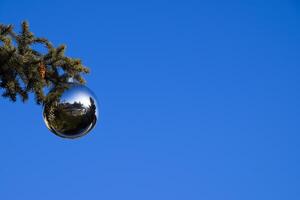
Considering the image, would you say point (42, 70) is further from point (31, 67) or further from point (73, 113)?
point (73, 113)

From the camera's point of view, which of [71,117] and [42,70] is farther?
A: [42,70]

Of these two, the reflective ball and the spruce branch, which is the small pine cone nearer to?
the spruce branch

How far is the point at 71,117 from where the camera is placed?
6.19m

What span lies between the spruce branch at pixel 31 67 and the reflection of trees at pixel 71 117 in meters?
0.19

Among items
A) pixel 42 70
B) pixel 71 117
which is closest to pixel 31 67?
pixel 42 70

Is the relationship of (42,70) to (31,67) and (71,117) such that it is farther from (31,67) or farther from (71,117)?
(71,117)

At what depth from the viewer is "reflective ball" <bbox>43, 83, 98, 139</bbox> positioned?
6137mm

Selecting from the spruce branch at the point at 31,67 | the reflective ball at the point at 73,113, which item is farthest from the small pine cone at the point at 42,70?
the reflective ball at the point at 73,113

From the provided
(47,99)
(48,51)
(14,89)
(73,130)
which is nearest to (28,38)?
(48,51)

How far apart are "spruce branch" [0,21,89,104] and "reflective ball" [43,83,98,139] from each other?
146 mm

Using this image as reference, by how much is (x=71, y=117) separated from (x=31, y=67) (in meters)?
1.20

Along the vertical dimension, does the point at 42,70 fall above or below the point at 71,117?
above

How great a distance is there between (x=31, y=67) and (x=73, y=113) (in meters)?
1.21

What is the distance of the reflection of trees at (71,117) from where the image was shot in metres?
6.14
